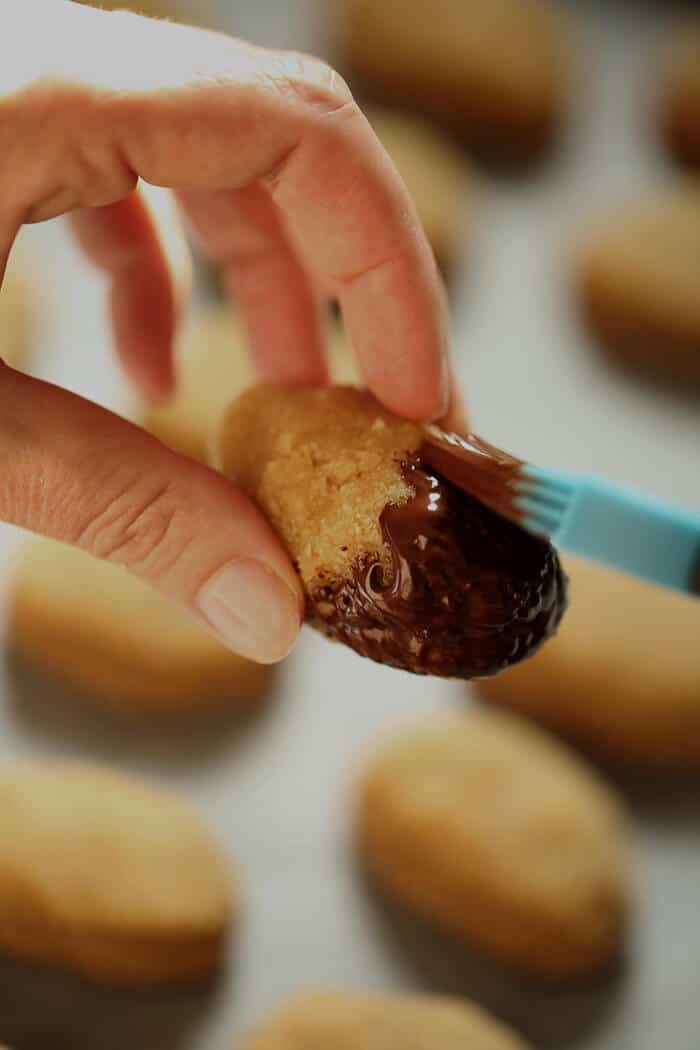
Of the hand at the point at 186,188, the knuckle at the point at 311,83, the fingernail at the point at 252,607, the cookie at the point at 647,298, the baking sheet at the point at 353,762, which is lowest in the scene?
the baking sheet at the point at 353,762

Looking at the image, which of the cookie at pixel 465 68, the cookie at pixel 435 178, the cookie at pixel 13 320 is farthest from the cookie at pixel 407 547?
the cookie at pixel 465 68

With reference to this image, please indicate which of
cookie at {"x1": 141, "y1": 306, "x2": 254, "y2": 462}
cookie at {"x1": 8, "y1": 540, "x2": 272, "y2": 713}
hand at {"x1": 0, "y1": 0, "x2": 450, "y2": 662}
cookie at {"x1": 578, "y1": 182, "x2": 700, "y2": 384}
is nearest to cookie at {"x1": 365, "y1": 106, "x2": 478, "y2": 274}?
cookie at {"x1": 578, "y1": 182, "x2": 700, "y2": 384}

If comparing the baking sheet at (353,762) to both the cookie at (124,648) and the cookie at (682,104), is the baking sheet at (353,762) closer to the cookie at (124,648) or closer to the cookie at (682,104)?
the cookie at (124,648)

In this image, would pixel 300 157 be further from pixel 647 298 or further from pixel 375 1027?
pixel 647 298

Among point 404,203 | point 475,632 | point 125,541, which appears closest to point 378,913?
point 475,632

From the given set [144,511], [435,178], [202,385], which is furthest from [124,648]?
[435,178]

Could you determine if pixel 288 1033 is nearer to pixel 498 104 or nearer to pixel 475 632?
pixel 475 632

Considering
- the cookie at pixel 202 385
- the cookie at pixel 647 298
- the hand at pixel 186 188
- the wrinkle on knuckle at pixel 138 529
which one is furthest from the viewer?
the cookie at pixel 647 298
